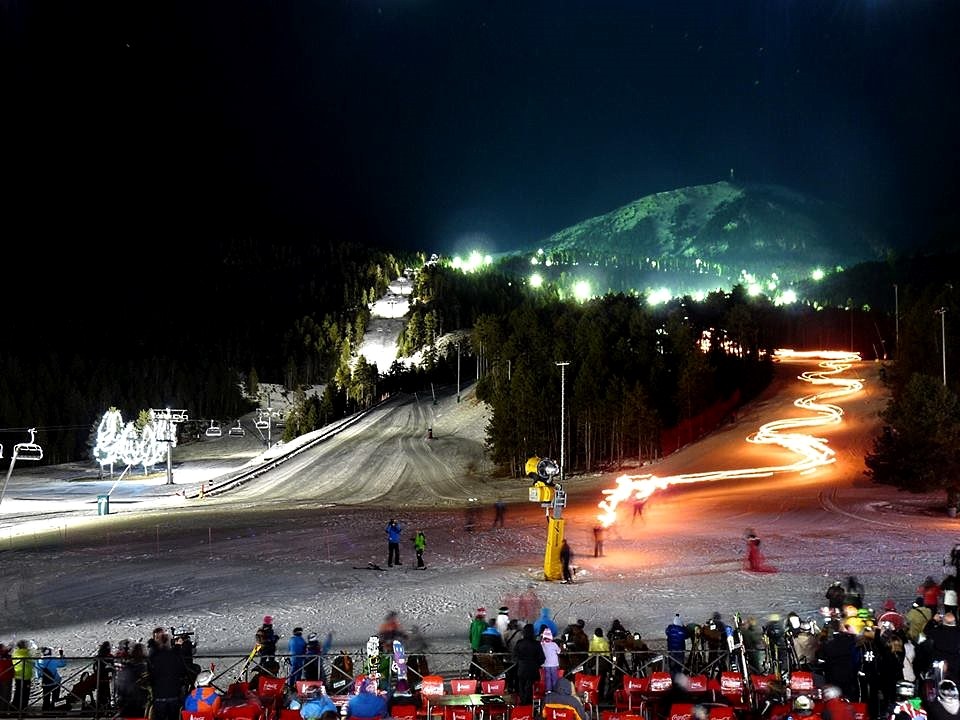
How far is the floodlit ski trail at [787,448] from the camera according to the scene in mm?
44094

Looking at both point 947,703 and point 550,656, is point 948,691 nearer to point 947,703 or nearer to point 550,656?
point 947,703

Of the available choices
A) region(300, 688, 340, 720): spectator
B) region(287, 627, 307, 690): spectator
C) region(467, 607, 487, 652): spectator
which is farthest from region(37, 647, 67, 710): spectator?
region(467, 607, 487, 652): spectator

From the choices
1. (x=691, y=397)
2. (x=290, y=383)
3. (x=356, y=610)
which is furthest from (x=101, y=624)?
(x=290, y=383)

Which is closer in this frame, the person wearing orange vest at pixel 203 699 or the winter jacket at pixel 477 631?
the person wearing orange vest at pixel 203 699

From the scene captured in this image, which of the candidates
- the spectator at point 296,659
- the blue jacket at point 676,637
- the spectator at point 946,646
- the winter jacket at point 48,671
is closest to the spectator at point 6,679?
the winter jacket at point 48,671

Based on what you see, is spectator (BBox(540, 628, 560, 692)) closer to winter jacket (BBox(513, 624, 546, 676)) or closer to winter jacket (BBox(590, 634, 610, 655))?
winter jacket (BBox(513, 624, 546, 676))

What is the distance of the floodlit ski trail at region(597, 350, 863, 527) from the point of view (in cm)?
4409

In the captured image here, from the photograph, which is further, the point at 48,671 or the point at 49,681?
the point at 49,681

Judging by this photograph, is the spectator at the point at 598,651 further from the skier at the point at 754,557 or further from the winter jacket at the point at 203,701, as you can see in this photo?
the skier at the point at 754,557

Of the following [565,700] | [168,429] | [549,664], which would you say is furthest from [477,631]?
[168,429]

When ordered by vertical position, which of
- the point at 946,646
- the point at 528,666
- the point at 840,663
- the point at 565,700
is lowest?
the point at 528,666

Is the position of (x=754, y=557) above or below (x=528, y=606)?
above

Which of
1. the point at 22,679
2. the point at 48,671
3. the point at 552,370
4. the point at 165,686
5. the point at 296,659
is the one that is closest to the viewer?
the point at 165,686

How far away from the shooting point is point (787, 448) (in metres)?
54.8
